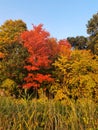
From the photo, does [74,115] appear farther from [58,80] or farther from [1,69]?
[1,69]

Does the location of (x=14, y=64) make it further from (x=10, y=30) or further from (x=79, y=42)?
(x=79, y=42)

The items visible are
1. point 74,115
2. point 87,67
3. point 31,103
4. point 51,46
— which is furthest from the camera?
point 51,46

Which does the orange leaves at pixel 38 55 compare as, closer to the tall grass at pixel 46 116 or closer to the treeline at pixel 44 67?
the treeline at pixel 44 67

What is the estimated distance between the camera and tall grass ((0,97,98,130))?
5.92 m

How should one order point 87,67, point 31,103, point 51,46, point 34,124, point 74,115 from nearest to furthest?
1. point 74,115
2. point 34,124
3. point 31,103
4. point 87,67
5. point 51,46

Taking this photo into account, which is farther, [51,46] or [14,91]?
[51,46]

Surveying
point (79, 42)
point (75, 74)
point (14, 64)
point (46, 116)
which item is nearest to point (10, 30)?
point (14, 64)

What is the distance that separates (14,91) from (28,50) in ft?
14.4

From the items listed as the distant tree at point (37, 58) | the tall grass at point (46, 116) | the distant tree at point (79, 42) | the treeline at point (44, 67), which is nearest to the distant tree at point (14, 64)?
the treeline at point (44, 67)

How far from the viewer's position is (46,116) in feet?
22.6

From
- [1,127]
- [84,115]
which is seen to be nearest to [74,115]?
[84,115]

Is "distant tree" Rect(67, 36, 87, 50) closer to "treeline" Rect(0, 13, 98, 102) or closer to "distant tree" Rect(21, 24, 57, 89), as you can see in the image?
"treeline" Rect(0, 13, 98, 102)

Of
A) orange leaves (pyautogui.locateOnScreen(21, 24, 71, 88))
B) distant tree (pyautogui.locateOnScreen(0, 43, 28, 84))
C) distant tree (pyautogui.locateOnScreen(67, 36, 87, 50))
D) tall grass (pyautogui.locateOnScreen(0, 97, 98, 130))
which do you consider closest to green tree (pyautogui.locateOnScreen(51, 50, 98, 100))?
orange leaves (pyautogui.locateOnScreen(21, 24, 71, 88))

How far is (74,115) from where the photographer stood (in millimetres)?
6105
